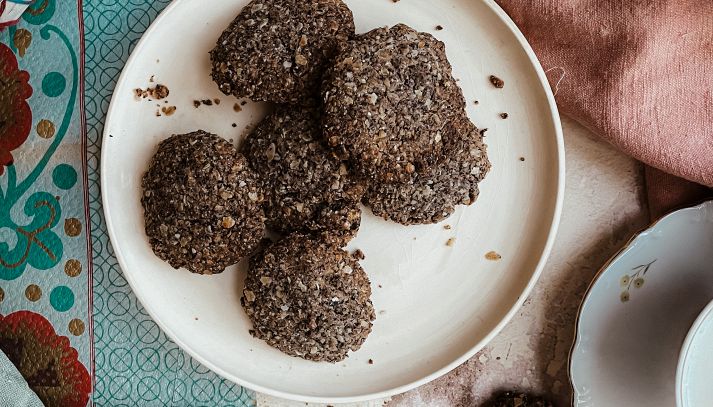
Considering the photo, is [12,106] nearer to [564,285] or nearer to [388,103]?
[388,103]

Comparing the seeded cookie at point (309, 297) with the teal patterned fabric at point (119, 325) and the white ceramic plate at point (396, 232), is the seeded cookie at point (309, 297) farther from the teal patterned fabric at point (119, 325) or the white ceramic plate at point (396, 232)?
the teal patterned fabric at point (119, 325)

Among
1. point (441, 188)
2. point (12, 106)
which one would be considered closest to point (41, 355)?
point (12, 106)

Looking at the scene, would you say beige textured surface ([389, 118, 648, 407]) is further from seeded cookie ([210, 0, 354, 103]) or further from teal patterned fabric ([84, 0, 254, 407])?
seeded cookie ([210, 0, 354, 103])

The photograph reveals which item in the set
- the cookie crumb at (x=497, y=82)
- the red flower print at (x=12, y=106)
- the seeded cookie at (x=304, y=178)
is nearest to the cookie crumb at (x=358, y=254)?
the seeded cookie at (x=304, y=178)

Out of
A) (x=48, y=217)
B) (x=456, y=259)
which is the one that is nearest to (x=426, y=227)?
(x=456, y=259)

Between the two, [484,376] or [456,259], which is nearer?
[456,259]

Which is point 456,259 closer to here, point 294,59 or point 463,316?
point 463,316
